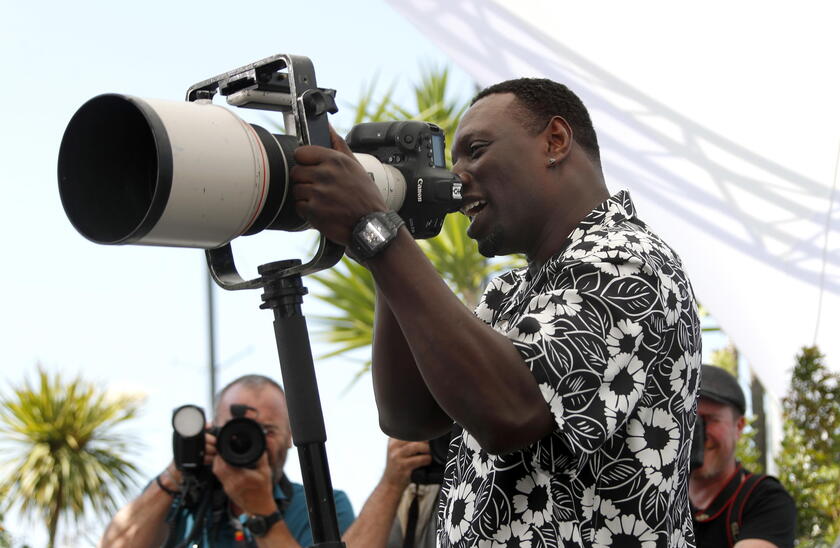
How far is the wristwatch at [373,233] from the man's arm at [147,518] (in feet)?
6.58

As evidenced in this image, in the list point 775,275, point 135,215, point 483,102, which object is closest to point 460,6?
point 775,275

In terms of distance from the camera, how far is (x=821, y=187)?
5266 mm

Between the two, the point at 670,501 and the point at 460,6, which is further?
the point at 460,6

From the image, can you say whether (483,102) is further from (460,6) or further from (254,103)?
(460,6)

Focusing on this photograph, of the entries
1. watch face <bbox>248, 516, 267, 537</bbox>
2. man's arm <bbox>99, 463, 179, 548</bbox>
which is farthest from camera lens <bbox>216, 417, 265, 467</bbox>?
man's arm <bbox>99, 463, 179, 548</bbox>

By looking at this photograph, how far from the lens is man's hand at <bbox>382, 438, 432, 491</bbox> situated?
10.1 feet

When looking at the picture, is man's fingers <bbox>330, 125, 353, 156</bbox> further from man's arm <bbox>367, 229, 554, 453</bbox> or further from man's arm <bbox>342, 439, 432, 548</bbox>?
man's arm <bbox>342, 439, 432, 548</bbox>

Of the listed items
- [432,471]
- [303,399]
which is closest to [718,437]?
[432,471]

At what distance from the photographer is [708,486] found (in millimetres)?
3414

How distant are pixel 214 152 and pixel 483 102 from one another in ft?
1.87

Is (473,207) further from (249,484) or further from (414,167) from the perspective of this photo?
(249,484)

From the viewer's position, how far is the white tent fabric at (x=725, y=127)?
5.17 m

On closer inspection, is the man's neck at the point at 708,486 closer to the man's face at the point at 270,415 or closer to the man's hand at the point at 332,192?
the man's face at the point at 270,415

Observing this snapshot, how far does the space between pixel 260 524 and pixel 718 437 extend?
142 centimetres
